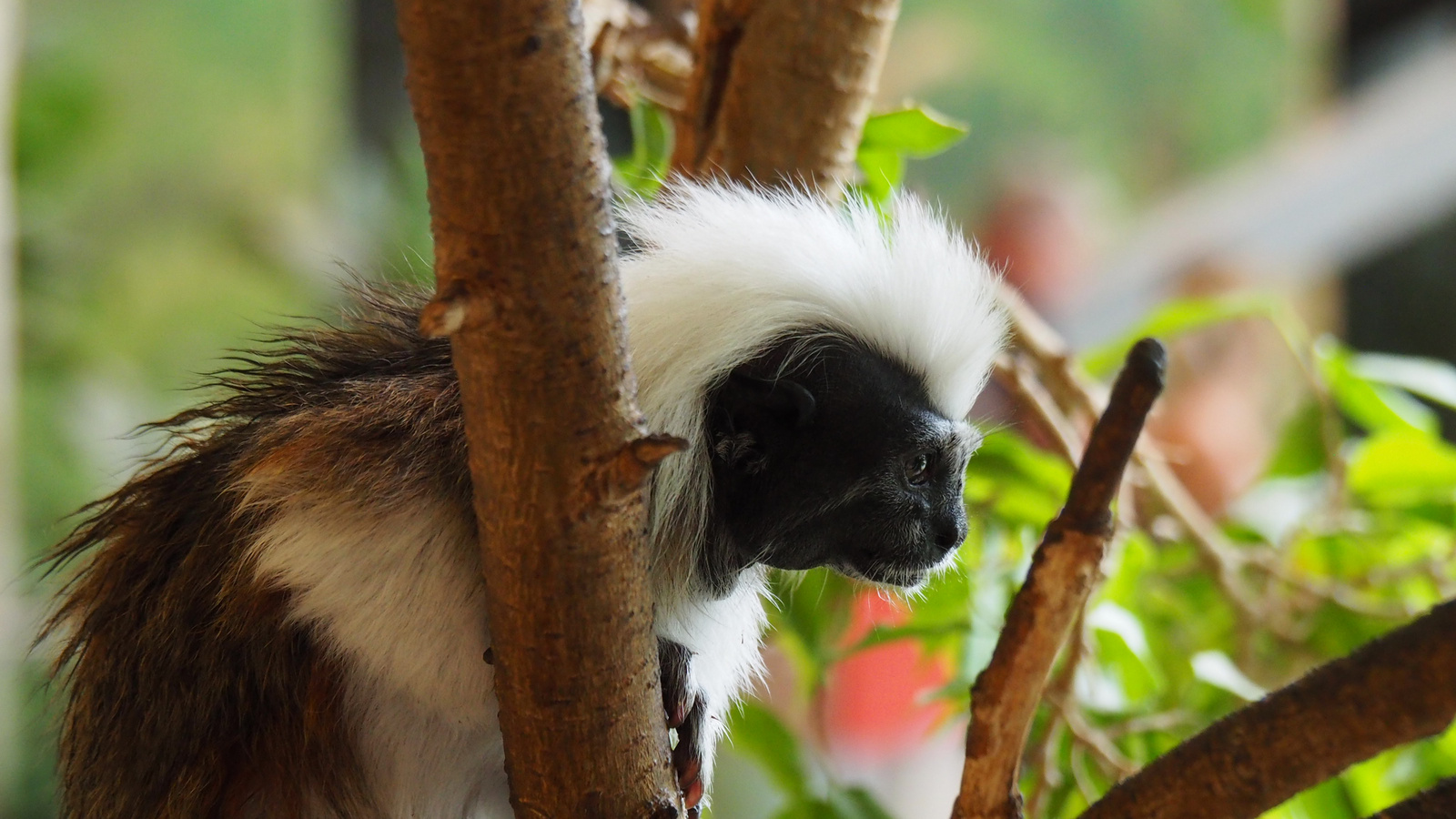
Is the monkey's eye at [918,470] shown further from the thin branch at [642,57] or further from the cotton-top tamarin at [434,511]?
the thin branch at [642,57]

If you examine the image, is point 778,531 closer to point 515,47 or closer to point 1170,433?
point 515,47

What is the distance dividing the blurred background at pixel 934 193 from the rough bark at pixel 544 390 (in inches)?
68.9

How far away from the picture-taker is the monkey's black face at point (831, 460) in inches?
42.6

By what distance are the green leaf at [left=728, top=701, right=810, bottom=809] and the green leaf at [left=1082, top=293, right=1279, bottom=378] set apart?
→ 25.4 inches

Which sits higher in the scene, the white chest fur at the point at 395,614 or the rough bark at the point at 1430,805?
the rough bark at the point at 1430,805

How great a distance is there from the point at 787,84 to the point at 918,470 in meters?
0.46

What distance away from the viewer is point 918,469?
111 cm

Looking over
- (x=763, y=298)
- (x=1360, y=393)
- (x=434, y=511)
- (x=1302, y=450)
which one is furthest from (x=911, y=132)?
(x=1302, y=450)

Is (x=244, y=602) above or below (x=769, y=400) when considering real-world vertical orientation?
below

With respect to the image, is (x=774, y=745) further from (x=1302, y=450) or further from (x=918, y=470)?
(x=1302, y=450)

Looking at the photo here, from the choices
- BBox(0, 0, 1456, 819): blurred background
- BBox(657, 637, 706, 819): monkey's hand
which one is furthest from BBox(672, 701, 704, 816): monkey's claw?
BBox(0, 0, 1456, 819): blurred background

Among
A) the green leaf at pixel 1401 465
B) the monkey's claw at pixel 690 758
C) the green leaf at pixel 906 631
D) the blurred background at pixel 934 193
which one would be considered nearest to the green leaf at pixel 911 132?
the green leaf at pixel 906 631

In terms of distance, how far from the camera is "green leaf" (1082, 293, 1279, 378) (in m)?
1.56

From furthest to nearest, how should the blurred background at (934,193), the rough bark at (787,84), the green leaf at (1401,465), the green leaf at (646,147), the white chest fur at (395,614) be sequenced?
1. the blurred background at (934,193)
2. the green leaf at (1401,465)
3. the green leaf at (646,147)
4. the rough bark at (787,84)
5. the white chest fur at (395,614)
